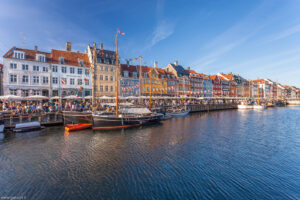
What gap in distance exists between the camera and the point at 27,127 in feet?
68.4

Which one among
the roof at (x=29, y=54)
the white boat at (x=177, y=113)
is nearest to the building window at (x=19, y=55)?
the roof at (x=29, y=54)

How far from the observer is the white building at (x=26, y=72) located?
106ft

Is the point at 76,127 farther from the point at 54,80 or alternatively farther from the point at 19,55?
the point at 19,55

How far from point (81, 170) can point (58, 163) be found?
2.41m

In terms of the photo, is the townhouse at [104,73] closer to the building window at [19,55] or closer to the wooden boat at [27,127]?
the building window at [19,55]

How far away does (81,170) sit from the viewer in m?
10.0

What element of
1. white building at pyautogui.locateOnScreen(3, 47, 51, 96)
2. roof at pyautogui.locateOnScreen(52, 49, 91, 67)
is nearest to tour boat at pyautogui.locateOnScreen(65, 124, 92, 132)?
white building at pyautogui.locateOnScreen(3, 47, 51, 96)

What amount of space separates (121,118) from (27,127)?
13453mm

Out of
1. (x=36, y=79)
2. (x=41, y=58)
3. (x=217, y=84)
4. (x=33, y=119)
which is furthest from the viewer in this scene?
(x=217, y=84)

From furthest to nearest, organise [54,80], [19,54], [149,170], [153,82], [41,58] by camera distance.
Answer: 1. [153,82]
2. [54,80]
3. [41,58]
4. [19,54]
5. [149,170]

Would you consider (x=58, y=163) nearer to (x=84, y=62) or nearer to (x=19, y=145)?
(x=19, y=145)

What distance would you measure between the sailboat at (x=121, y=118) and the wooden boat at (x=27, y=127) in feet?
27.1

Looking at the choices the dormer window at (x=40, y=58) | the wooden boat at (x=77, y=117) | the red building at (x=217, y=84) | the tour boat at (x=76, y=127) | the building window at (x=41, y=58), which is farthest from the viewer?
the red building at (x=217, y=84)

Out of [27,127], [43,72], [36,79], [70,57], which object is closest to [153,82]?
[70,57]
